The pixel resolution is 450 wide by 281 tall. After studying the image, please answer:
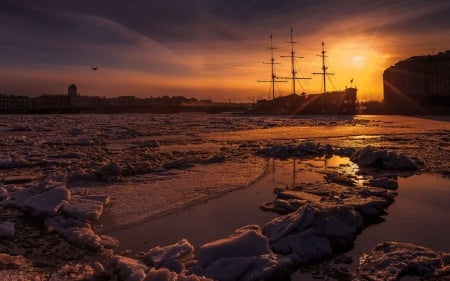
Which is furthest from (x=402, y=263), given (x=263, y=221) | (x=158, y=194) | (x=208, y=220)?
(x=158, y=194)

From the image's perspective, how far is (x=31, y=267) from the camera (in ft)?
13.2

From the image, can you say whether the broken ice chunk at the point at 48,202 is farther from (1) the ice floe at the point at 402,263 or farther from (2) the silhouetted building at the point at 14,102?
(2) the silhouetted building at the point at 14,102

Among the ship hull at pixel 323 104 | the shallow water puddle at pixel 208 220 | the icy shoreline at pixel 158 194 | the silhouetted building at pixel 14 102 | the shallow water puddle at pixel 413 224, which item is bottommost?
the shallow water puddle at pixel 413 224

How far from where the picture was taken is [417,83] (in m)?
76.3

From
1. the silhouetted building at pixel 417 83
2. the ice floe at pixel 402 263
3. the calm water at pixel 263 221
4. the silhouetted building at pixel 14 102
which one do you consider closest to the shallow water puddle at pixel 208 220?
the calm water at pixel 263 221

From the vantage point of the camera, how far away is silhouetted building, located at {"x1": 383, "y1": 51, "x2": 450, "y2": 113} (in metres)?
70.8

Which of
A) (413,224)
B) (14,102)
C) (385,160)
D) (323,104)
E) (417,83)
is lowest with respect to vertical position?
(413,224)

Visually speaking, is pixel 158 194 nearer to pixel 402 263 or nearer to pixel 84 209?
pixel 84 209

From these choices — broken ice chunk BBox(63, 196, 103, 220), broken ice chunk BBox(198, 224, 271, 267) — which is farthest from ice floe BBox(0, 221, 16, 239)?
broken ice chunk BBox(198, 224, 271, 267)

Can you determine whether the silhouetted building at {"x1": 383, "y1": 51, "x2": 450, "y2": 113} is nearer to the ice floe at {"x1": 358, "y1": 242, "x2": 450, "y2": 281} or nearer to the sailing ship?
the sailing ship

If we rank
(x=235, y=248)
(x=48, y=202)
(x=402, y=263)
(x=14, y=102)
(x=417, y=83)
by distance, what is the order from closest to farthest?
1. (x=402, y=263)
2. (x=235, y=248)
3. (x=48, y=202)
4. (x=417, y=83)
5. (x=14, y=102)

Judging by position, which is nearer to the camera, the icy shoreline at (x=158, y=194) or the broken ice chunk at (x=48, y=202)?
the icy shoreline at (x=158, y=194)

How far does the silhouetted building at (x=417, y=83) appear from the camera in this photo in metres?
70.8

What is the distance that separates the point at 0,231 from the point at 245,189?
13.9 ft
